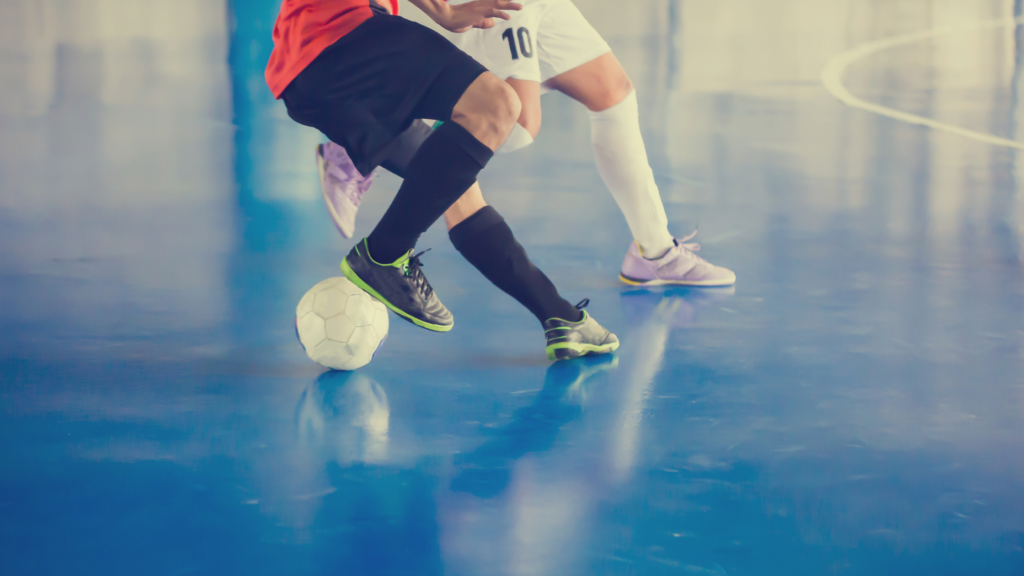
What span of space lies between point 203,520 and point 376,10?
46.9 inches

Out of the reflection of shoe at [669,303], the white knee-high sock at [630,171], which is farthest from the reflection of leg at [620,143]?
the reflection of shoe at [669,303]

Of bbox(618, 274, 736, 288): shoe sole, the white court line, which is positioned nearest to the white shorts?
bbox(618, 274, 736, 288): shoe sole

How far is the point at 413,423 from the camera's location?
1.71m

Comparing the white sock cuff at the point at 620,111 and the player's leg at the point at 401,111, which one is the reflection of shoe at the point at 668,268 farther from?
the player's leg at the point at 401,111

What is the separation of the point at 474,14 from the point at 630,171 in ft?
2.98

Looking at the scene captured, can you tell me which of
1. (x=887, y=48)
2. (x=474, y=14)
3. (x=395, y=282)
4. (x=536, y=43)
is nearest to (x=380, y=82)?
(x=474, y=14)

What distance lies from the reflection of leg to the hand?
68 centimetres

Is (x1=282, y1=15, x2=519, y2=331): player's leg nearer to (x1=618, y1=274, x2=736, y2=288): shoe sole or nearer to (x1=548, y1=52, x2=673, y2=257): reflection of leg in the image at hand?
(x1=548, y1=52, x2=673, y2=257): reflection of leg

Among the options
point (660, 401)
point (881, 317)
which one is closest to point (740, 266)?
point (881, 317)

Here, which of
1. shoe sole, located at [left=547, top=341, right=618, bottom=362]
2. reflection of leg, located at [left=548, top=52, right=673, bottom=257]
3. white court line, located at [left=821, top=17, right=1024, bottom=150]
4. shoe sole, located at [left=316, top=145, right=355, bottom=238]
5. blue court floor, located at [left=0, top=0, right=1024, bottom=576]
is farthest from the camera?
white court line, located at [left=821, top=17, right=1024, bottom=150]

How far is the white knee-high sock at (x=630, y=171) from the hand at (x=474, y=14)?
802mm

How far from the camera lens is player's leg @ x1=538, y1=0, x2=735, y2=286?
2.68 metres

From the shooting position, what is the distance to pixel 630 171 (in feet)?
9.29

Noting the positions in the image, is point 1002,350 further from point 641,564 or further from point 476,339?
point 641,564
